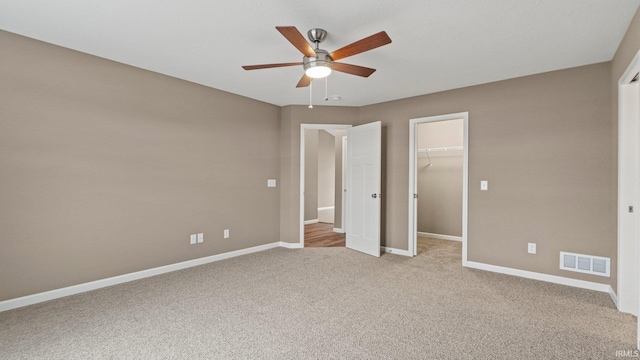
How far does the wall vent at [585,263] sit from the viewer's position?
322 centimetres

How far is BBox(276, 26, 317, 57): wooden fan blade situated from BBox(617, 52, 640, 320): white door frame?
280cm

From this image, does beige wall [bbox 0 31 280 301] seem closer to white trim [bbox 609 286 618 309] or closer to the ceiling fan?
the ceiling fan

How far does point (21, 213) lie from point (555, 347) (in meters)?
4.60

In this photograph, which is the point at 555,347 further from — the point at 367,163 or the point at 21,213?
the point at 21,213

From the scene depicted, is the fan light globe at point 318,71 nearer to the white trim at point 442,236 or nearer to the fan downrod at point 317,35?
the fan downrod at point 317,35

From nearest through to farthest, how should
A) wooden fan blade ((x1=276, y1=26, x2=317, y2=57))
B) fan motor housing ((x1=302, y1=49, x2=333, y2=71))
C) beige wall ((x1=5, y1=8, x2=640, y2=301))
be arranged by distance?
wooden fan blade ((x1=276, y1=26, x2=317, y2=57)), fan motor housing ((x1=302, y1=49, x2=333, y2=71)), beige wall ((x1=5, y1=8, x2=640, y2=301))

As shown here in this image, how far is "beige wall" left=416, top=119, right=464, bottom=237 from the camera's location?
233 inches

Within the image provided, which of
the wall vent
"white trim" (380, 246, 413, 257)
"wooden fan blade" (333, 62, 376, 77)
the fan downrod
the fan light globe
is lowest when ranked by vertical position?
"white trim" (380, 246, 413, 257)

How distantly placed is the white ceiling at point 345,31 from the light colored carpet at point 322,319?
8.20 ft

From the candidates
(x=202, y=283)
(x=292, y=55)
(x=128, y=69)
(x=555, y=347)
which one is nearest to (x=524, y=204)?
(x=555, y=347)

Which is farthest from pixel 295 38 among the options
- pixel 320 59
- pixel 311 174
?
pixel 311 174

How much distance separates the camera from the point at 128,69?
346 centimetres

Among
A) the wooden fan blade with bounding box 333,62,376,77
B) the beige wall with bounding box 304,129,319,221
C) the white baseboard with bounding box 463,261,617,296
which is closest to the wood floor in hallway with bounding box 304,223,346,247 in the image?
the beige wall with bounding box 304,129,319,221

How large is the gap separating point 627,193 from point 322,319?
9.87ft
